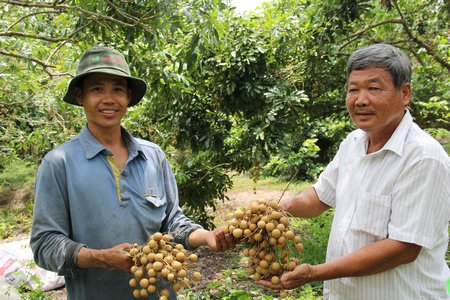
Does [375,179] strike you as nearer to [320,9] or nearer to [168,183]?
[168,183]

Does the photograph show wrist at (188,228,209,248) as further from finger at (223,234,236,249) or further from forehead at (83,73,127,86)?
forehead at (83,73,127,86)

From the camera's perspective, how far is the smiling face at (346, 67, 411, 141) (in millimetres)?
1639

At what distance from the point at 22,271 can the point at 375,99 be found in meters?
3.95

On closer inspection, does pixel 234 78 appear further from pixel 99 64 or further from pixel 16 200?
pixel 16 200

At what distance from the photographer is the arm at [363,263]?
1541 millimetres

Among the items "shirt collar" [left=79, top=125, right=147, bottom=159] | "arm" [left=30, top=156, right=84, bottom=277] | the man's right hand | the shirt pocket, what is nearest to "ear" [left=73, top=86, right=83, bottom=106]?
"shirt collar" [left=79, top=125, right=147, bottom=159]

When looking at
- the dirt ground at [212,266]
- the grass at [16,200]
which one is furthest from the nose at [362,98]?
the grass at [16,200]

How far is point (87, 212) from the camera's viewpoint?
1.65 metres

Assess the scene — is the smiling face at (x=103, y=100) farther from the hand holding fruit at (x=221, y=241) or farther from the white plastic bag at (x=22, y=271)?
the white plastic bag at (x=22, y=271)

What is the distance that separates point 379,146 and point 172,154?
12.6ft

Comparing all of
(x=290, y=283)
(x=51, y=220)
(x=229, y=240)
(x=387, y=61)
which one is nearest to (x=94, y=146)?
(x=51, y=220)

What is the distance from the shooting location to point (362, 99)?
5.43ft

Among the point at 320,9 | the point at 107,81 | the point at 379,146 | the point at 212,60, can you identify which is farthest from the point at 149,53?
the point at 379,146

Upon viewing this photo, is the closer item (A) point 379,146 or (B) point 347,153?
(A) point 379,146
